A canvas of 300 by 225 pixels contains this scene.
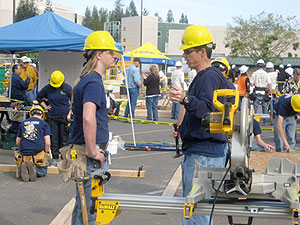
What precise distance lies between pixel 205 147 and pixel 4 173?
5495 millimetres

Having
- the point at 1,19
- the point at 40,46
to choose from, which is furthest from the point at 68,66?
the point at 1,19

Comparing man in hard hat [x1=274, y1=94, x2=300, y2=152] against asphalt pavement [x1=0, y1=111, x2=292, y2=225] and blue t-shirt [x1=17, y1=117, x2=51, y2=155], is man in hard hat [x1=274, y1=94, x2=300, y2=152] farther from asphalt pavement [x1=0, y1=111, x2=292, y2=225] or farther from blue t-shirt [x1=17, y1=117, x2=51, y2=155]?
blue t-shirt [x1=17, y1=117, x2=51, y2=155]

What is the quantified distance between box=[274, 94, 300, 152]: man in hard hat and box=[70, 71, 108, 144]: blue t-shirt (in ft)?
16.3


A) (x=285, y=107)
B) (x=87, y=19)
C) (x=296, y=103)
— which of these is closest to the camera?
(x=296, y=103)

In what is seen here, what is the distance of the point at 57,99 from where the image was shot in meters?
9.52

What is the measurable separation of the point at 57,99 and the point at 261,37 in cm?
4518

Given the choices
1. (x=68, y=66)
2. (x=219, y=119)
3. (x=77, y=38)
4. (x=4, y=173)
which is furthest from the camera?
(x=68, y=66)

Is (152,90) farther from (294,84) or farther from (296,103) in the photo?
(296,103)

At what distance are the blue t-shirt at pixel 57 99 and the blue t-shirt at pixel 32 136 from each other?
1.21 m

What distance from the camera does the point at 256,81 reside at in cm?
1569

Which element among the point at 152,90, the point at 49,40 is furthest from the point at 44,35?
the point at 152,90

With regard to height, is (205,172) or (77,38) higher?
(77,38)

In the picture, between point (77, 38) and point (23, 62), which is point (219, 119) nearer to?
point (77, 38)

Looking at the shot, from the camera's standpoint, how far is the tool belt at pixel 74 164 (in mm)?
4023
